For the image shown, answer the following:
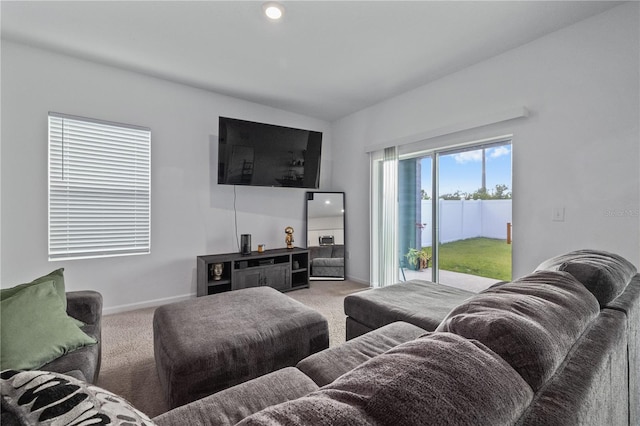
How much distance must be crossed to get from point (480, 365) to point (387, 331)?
1.04 m

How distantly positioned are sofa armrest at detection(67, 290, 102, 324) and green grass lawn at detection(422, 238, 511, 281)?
3249 millimetres

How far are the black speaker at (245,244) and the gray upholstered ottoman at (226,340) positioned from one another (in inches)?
63.9

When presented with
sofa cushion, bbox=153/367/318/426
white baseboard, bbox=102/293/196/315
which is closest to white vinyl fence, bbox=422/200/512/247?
sofa cushion, bbox=153/367/318/426

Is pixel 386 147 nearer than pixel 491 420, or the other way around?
pixel 491 420

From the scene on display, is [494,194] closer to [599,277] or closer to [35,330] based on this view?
[599,277]

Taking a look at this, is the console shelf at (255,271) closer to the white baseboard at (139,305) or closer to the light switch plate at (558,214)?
the white baseboard at (139,305)

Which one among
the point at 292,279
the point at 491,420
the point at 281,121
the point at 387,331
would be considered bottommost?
the point at 292,279

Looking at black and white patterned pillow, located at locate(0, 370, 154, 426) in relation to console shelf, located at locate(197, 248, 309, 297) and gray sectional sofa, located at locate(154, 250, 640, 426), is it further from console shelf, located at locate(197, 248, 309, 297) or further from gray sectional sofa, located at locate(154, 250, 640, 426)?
console shelf, located at locate(197, 248, 309, 297)

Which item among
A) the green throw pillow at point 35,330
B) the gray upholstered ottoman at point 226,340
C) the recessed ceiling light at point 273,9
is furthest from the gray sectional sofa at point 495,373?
the recessed ceiling light at point 273,9

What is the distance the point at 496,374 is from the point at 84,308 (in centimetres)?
213

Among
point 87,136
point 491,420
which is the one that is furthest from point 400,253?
point 87,136

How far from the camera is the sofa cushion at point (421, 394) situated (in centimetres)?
44

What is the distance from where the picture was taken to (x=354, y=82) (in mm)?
3320

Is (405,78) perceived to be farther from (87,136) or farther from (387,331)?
(87,136)
